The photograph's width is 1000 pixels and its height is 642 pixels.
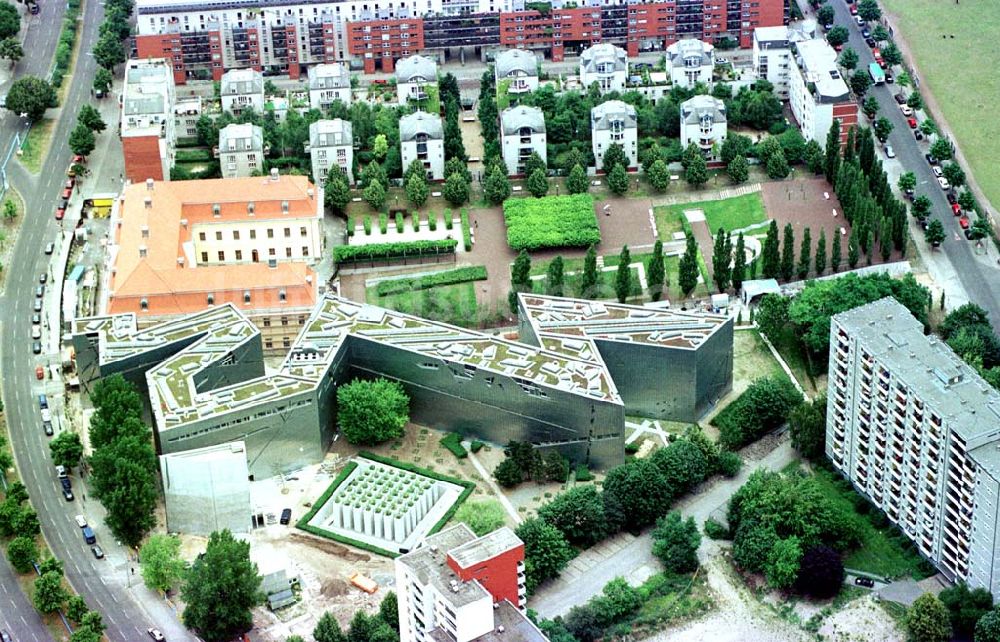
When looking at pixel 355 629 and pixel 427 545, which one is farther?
pixel 355 629

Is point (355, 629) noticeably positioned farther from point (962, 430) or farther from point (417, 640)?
point (962, 430)

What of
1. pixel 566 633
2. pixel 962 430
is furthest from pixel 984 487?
pixel 566 633

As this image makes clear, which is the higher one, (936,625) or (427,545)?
(427,545)

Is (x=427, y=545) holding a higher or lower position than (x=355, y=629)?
higher

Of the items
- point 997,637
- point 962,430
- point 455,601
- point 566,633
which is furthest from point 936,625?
point 455,601

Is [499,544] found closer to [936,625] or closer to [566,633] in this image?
[566,633]

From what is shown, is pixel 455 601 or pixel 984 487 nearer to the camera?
pixel 455 601
